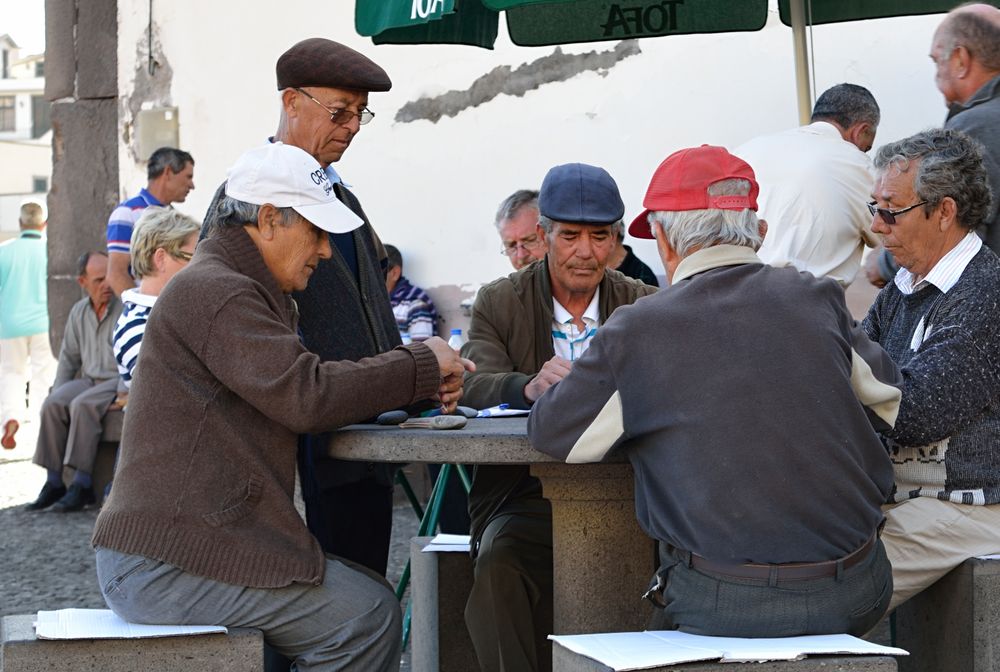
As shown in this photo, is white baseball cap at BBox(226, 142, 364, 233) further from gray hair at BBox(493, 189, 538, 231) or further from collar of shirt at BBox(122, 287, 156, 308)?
gray hair at BBox(493, 189, 538, 231)

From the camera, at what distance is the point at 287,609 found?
9.87 feet

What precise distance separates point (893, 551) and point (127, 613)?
5.92ft

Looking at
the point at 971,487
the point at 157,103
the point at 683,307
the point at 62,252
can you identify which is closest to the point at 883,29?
the point at 971,487

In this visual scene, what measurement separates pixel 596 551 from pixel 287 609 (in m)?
0.75

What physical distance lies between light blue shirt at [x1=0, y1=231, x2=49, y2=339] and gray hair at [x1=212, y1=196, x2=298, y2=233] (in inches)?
358

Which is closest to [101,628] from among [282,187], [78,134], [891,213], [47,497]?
[282,187]

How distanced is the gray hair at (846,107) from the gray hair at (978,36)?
86cm

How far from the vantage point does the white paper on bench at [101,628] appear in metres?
2.91

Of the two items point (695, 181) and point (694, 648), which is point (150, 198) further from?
point (694, 648)

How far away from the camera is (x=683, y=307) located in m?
2.78

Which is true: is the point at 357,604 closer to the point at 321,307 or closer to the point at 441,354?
the point at 441,354

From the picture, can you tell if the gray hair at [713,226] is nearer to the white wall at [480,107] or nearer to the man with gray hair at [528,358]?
the man with gray hair at [528,358]

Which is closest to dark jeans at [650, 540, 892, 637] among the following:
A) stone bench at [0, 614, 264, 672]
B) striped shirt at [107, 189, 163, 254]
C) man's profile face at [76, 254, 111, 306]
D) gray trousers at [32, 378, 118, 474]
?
stone bench at [0, 614, 264, 672]

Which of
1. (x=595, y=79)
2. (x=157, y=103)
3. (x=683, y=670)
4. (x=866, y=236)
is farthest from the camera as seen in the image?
(x=157, y=103)
